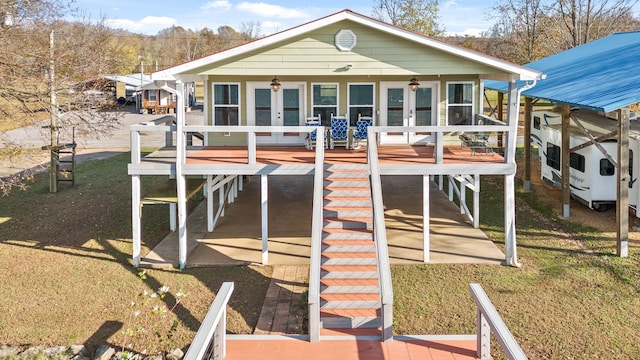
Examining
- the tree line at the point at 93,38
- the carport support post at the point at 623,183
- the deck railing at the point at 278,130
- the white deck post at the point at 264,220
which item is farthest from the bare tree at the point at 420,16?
the white deck post at the point at 264,220

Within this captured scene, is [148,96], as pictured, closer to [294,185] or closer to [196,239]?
[294,185]

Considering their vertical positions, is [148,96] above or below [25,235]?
above

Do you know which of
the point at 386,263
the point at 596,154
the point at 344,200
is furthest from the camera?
the point at 596,154

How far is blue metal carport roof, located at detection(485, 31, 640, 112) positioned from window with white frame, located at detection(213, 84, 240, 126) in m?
8.03

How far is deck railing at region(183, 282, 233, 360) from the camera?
16.8ft

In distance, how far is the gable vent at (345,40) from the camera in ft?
40.0

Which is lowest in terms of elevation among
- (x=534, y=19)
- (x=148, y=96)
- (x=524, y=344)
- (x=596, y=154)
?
(x=524, y=344)

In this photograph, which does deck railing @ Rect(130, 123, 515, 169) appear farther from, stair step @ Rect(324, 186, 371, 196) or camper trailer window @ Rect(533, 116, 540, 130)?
camper trailer window @ Rect(533, 116, 540, 130)

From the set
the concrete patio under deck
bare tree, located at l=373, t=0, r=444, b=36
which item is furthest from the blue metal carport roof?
bare tree, located at l=373, t=0, r=444, b=36

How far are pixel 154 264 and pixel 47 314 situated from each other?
2.63m

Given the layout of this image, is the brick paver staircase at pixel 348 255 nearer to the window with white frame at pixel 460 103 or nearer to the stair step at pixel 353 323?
the stair step at pixel 353 323

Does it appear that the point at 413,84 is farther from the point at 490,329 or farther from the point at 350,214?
the point at 490,329

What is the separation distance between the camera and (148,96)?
4462cm

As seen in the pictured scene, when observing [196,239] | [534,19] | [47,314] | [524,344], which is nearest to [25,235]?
[196,239]
